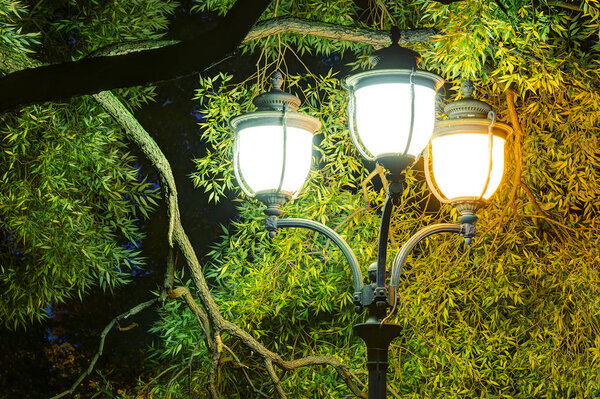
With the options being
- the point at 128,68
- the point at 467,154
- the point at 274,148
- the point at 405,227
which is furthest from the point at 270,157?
the point at 405,227

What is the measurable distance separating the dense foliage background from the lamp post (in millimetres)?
1425

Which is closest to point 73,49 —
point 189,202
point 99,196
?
point 99,196

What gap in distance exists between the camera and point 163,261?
10320 millimetres

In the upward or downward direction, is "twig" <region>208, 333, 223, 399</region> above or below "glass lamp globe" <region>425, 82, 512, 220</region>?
below

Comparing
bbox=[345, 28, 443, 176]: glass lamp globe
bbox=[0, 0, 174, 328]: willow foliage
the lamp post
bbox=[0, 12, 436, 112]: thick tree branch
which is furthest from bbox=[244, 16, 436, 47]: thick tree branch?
bbox=[0, 12, 436, 112]: thick tree branch

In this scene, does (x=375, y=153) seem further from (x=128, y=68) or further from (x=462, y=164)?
(x=128, y=68)

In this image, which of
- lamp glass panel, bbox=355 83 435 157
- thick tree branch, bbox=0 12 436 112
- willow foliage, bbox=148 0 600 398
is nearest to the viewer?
thick tree branch, bbox=0 12 436 112

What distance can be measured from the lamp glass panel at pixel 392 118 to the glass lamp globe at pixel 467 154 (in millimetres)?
298

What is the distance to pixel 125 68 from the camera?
86.0 inches

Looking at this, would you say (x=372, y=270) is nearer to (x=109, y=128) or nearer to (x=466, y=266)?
(x=466, y=266)

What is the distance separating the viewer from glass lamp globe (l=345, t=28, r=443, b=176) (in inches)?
116

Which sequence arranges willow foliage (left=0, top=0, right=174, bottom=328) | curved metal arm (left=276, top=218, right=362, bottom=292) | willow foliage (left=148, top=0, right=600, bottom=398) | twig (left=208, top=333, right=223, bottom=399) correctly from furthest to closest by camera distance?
willow foliage (left=0, top=0, right=174, bottom=328) < twig (left=208, top=333, right=223, bottom=399) < willow foliage (left=148, top=0, right=600, bottom=398) < curved metal arm (left=276, top=218, right=362, bottom=292)

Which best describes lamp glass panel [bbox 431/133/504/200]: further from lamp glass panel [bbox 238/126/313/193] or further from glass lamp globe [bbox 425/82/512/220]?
lamp glass panel [bbox 238/126/313/193]

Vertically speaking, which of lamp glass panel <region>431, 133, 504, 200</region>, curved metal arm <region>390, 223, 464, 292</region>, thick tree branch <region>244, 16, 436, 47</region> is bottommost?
curved metal arm <region>390, 223, 464, 292</region>
